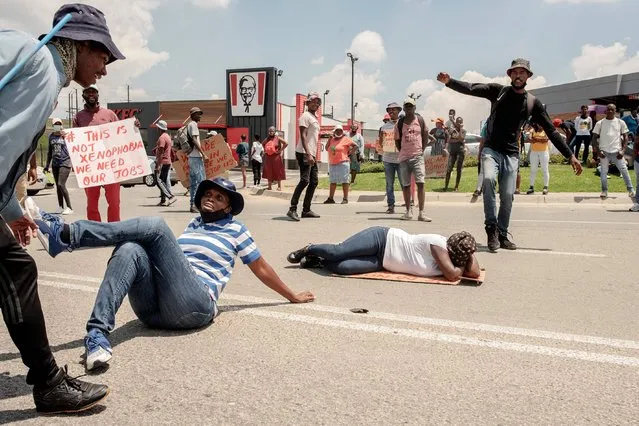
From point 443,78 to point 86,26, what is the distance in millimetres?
5245

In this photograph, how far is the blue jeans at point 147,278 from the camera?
309 cm

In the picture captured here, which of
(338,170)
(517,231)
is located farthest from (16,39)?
(338,170)

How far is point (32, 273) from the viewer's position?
2449mm

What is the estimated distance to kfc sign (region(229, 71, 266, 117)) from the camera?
42.2 meters

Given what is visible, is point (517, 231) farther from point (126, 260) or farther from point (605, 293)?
point (126, 260)

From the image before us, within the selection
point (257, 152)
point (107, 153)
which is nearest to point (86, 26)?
point (107, 153)

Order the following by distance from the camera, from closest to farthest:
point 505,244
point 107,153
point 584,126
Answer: point 107,153 → point 505,244 → point 584,126

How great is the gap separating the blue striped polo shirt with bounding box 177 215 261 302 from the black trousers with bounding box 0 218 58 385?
1.33 m

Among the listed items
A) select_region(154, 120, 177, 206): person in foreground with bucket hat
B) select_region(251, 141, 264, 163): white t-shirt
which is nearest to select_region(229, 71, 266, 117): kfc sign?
select_region(251, 141, 264, 163): white t-shirt

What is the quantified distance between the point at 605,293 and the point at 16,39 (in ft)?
15.0

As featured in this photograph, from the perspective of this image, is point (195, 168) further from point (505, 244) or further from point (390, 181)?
point (505, 244)

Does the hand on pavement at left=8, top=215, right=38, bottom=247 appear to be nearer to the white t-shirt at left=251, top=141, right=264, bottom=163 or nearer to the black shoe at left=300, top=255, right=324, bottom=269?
the black shoe at left=300, top=255, right=324, bottom=269

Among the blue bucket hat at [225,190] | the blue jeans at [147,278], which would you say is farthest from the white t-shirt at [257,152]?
the blue jeans at [147,278]

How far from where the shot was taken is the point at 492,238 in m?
7.11
